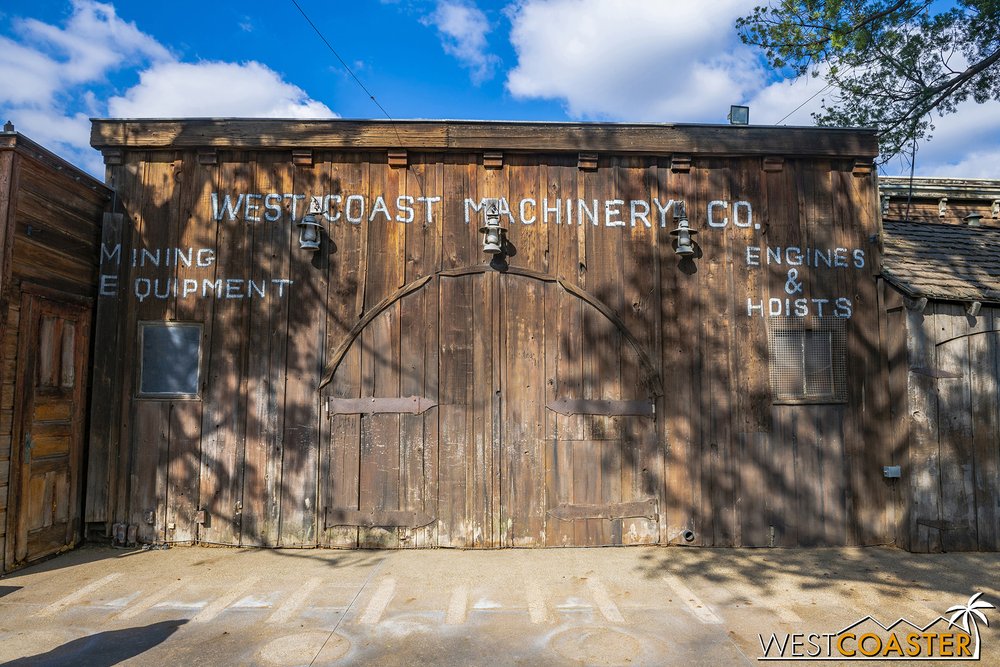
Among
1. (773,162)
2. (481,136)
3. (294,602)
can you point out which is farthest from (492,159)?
(294,602)

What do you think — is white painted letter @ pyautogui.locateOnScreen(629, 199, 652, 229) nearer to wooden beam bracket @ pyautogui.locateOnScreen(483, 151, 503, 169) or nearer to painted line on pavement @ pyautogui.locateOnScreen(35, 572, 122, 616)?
wooden beam bracket @ pyautogui.locateOnScreen(483, 151, 503, 169)

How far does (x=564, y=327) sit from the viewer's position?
613cm

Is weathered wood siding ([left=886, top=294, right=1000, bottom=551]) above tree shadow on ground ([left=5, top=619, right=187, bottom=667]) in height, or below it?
above

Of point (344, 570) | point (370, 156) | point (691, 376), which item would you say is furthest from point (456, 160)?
point (344, 570)

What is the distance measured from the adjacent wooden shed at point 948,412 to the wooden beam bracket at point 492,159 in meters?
4.43

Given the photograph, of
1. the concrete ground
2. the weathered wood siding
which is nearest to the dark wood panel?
the weathered wood siding

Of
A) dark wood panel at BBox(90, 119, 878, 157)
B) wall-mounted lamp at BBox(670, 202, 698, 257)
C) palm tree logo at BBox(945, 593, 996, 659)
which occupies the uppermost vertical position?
dark wood panel at BBox(90, 119, 878, 157)

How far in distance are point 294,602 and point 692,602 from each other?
123 inches

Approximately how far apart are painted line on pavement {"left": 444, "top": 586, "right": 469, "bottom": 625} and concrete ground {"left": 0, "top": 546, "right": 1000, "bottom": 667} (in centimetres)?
2

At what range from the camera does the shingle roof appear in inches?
235

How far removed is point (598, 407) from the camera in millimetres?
6039

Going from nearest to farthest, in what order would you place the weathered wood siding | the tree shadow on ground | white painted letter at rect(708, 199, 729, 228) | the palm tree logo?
1. the tree shadow on ground
2. the palm tree logo
3. the weathered wood siding
4. white painted letter at rect(708, 199, 729, 228)

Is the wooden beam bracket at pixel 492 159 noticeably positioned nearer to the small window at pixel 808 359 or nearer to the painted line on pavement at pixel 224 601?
the small window at pixel 808 359

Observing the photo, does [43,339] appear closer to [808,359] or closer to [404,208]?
[404,208]
